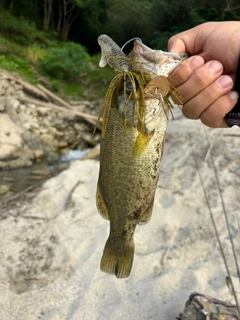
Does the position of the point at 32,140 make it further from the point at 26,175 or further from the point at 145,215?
the point at 145,215

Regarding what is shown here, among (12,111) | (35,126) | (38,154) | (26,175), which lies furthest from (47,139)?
(26,175)

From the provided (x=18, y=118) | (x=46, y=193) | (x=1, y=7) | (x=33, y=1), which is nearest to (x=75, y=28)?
(x=33, y=1)

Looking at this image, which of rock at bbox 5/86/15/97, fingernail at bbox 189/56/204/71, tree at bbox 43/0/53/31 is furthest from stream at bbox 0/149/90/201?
tree at bbox 43/0/53/31

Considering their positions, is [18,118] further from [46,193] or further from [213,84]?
[213,84]

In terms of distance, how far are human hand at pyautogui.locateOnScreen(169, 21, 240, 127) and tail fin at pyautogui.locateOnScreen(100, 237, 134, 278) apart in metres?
1.01

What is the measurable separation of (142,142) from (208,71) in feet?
2.05

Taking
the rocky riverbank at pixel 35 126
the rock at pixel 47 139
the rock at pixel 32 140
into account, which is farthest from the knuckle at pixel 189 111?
the rock at pixel 47 139

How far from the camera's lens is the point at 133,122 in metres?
1.77

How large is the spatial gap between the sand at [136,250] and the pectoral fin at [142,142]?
2.88 meters

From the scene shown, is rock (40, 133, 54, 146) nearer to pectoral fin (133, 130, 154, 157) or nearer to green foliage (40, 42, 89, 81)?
green foliage (40, 42, 89, 81)

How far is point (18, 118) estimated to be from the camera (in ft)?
32.7

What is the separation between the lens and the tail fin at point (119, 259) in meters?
2.28

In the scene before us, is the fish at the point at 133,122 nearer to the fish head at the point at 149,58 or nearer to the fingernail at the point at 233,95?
the fish head at the point at 149,58

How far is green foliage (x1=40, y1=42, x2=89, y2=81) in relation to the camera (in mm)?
14805
